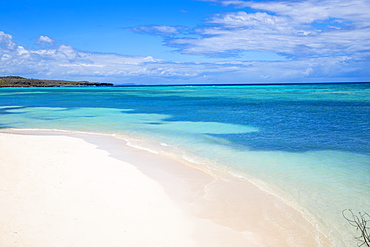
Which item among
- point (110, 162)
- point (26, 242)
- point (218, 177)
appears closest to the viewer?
point (26, 242)

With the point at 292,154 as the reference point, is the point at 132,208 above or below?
below

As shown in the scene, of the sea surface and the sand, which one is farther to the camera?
the sea surface

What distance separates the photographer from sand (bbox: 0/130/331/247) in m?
5.16

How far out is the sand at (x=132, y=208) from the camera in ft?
16.9

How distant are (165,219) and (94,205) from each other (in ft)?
5.14

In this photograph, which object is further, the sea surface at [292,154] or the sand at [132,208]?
the sea surface at [292,154]

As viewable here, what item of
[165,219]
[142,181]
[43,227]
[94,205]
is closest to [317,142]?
[142,181]

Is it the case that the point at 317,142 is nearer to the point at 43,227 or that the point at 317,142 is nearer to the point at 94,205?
the point at 94,205

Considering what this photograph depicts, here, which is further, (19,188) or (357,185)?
(357,185)

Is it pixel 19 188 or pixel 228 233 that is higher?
pixel 19 188

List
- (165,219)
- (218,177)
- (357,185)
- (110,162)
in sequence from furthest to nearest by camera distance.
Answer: (110,162)
(218,177)
(357,185)
(165,219)

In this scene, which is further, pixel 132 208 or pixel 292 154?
pixel 292 154

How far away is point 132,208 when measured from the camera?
20.6ft

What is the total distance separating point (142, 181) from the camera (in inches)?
319
